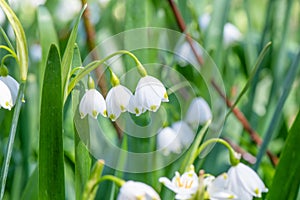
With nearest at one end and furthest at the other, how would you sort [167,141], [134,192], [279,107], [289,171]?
[134,192] → [289,171] → [279,107] → [167,141]

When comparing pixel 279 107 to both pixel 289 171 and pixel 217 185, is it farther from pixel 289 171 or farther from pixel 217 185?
pixel 217 185

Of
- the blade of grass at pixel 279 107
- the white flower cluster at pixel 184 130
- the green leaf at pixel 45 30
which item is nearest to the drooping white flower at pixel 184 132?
the white flower cluster at pixel 184 130

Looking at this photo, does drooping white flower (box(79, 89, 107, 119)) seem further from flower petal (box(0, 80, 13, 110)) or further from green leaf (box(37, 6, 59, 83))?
green leaf (box(37, 6, 59, 83))

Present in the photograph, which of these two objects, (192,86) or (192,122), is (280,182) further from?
(192,86)

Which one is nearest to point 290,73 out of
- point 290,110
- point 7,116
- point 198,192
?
point 198,192

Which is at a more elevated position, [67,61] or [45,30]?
[45,30]

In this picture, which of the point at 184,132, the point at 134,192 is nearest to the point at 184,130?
the point at 184,132

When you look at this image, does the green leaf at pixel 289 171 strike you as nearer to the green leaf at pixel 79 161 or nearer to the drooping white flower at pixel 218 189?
the drooping white flower at pixel 218 189
